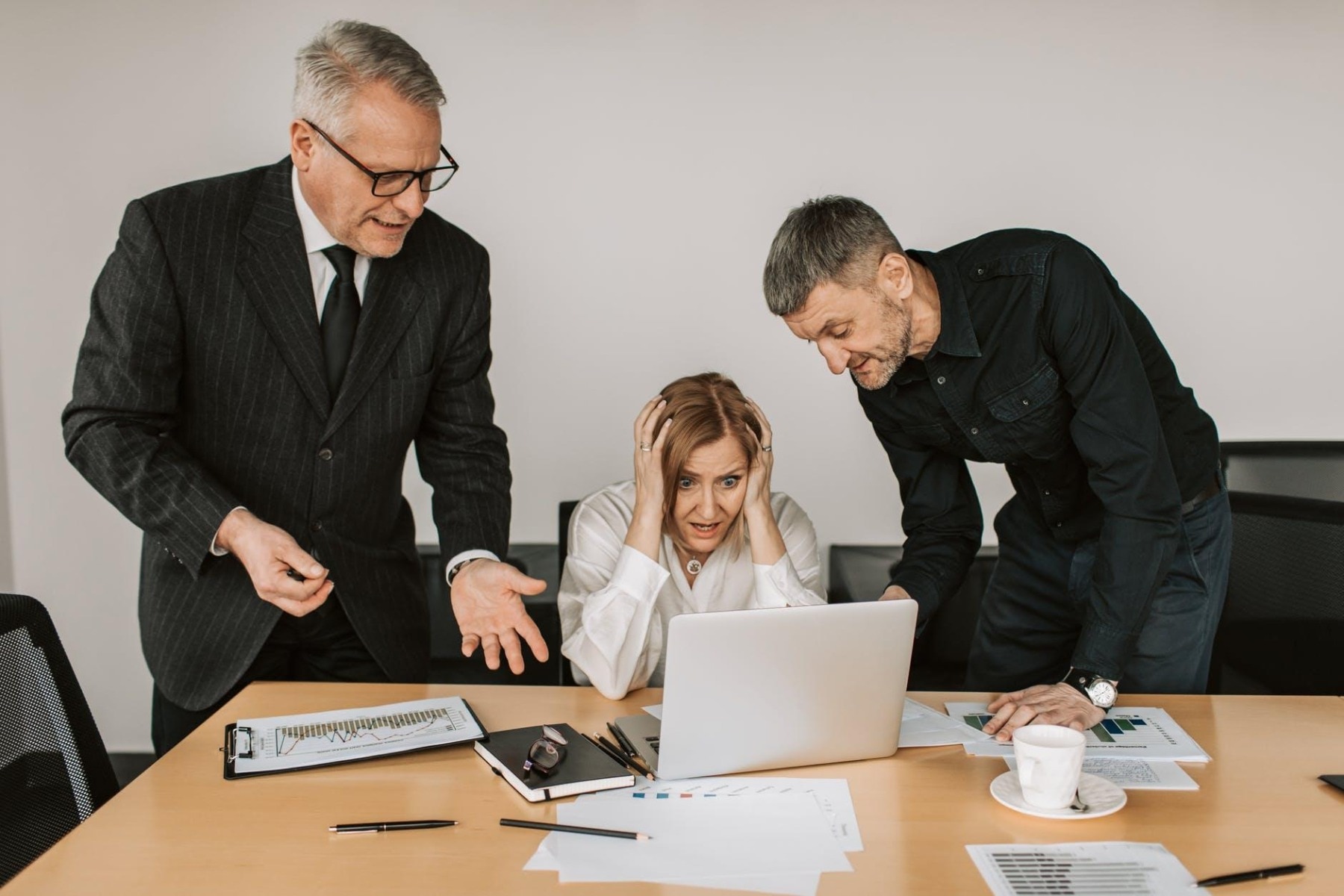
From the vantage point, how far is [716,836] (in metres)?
1.31

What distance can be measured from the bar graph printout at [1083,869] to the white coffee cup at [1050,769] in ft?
0.26

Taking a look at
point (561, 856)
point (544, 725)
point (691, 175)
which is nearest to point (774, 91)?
point (691, 175)

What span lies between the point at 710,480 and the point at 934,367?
50 cm

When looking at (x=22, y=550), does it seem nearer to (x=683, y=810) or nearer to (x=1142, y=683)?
(x=683, y=810)

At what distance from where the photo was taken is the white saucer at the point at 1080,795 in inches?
52.9

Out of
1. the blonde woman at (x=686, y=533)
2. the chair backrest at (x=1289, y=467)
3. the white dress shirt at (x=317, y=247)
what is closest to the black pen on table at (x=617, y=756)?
the blonde woman at (x=686, y=533)

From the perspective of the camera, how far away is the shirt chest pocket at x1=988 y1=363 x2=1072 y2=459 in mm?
1871

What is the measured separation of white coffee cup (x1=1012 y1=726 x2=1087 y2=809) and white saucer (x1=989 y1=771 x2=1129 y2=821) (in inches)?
0.4

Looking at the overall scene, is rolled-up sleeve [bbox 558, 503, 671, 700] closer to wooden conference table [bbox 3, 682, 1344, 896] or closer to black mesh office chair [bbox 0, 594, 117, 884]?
wooden conference table [bbox 3, 682, 1344, 896]

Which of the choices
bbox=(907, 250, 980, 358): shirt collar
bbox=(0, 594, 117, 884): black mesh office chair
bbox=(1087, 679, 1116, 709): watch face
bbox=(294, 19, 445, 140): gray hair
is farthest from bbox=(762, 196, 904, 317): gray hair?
bbox=(0, 594, 117, 884): black mesh office chair

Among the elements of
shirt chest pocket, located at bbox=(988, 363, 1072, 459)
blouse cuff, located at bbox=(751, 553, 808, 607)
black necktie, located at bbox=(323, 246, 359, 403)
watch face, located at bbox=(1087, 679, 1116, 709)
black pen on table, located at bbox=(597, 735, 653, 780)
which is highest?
black necktie, located at bbox=(323, 246, 359, 403)

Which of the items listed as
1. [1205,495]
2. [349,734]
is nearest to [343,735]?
[349,734]

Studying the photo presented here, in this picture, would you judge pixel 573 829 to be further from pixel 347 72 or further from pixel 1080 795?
pixel 347 72

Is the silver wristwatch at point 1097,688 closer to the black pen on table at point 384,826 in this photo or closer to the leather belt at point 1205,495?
the leather belt at point 1205,495
